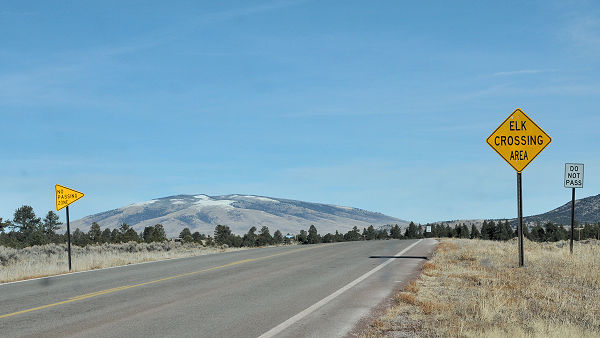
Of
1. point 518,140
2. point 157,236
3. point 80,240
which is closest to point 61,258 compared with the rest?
point 518,140

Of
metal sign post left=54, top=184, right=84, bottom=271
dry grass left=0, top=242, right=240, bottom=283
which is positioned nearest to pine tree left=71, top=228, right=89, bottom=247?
dry grass left=0, top=242, right=240, bottom=283

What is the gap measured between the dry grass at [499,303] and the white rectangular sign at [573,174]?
7.26 meters

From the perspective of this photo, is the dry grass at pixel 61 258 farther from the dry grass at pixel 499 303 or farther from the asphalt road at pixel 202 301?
the dry grass at pixel 499 303

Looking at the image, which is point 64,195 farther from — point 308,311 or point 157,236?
point 157,236

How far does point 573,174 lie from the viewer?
23.2 meters

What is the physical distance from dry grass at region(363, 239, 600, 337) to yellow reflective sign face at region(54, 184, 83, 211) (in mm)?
13776

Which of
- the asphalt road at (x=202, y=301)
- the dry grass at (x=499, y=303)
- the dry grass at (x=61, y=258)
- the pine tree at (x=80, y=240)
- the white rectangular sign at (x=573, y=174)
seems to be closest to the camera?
the dry grass at (x=499, y=303)

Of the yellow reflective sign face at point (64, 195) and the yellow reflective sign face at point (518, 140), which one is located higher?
the yellow reflective sign face at point (518, 140)

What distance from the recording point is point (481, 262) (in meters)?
17.4

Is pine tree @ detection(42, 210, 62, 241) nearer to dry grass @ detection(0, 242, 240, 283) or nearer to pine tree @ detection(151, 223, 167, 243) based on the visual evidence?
pine tree @ detection(151, 223, 167, 243)

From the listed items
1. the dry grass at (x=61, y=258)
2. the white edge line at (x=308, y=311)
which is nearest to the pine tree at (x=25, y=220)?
the dry grass at (x=61, y=258)

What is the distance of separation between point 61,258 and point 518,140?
21220 mm

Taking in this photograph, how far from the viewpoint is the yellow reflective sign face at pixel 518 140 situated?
53.5 ft

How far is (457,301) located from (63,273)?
1384cm
